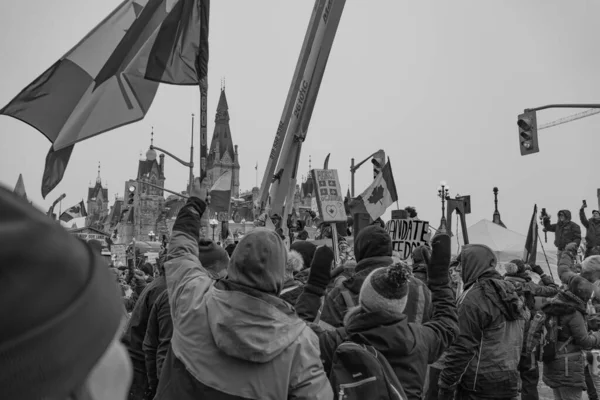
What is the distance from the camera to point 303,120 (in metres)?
9.91

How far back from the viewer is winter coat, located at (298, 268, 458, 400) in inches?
123

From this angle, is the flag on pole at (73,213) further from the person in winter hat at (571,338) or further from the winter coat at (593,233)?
the person in winter hat at (571,338)

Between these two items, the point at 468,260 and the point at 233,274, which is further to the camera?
the point at 468,260

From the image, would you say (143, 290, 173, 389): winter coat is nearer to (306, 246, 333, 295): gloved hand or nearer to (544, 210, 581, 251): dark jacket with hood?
(306, 246, 333, 295): gloved hand

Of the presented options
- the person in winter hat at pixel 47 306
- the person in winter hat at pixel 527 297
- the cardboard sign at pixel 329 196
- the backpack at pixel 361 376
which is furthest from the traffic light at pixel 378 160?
the person in winter hat at pixel 47 306

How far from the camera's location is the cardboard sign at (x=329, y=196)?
8865 mm

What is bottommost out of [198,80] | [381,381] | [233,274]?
[381,381]

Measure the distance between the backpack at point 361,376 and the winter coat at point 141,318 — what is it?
221 centimetres

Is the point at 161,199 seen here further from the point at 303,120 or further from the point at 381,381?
the point at 381,381

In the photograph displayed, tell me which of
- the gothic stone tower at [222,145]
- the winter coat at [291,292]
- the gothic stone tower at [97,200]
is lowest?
the winter coat at [291,292]

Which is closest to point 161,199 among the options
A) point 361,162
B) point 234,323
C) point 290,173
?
point 361,162

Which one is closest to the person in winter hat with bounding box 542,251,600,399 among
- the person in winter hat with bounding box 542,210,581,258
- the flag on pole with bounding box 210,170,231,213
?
the person in winter hat with bounding box 542,210,581,258

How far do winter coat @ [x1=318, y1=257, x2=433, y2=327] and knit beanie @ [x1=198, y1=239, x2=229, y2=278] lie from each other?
1.04 meters

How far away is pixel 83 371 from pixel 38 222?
23cm
